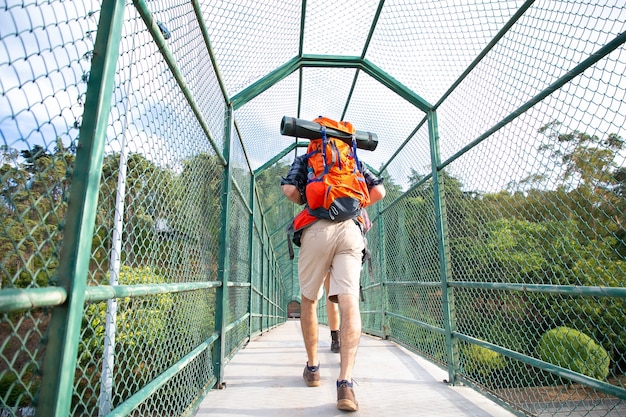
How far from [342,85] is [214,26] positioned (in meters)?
2.67

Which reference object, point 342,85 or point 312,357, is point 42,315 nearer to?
point 312,357

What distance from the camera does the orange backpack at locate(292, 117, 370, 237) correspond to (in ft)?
7.92

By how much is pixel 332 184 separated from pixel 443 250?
1.35 m

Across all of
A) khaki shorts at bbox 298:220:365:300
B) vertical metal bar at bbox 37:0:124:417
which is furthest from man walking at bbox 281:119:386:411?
vertical metal bar at bbox 37:0:124:417

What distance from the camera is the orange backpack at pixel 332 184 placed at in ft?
7.92

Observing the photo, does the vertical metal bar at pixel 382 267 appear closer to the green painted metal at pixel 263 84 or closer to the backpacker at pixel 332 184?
the green painted metal at pixel 263 84

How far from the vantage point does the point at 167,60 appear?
1689 mm

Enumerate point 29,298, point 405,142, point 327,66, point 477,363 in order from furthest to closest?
1. point 327,66
2. point 405,142
3. point 477,363
4. point 29,298

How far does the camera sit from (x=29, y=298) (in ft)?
2.58

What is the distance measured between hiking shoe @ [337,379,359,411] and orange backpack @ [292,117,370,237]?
0.97 metres

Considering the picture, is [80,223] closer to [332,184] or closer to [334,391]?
[332,184]

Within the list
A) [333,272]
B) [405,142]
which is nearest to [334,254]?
[333,272]

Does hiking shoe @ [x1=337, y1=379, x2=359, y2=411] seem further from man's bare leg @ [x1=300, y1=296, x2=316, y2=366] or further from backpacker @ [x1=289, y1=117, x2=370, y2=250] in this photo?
backpacker @ [x1=289, y1=117, x2=370, y2=250]

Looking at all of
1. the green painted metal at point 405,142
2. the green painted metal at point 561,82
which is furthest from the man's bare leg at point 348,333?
the green painted metal at point 405,142
